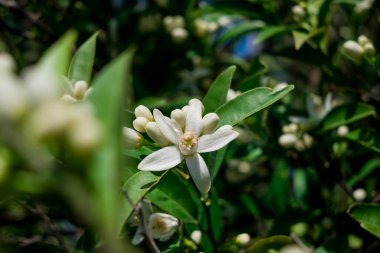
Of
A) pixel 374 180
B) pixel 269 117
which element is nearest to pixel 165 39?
pixel 269 117

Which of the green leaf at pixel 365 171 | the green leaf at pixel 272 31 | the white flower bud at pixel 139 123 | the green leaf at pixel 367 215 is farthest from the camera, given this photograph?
the green leaf at pixel 365 171

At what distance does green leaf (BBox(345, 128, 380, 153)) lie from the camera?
6.54ft

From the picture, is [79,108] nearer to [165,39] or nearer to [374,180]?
[374,180]

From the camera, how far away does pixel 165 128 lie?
139 cm

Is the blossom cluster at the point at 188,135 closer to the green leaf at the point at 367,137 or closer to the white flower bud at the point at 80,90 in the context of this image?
the white flower bud at the point at 80,90

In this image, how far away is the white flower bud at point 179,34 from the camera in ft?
8.82

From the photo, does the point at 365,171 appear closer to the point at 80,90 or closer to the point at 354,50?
the point at 354,50

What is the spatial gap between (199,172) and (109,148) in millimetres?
685

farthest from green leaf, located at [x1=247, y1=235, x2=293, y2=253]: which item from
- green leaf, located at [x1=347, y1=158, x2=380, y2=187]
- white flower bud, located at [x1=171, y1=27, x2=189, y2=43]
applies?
white flower bud, located at [x1=171, y1=27, x2=189, y2=43]

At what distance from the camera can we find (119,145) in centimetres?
74

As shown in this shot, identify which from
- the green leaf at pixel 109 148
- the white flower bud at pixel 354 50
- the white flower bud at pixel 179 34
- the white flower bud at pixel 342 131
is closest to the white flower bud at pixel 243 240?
the white flower bud at pixel 342 131

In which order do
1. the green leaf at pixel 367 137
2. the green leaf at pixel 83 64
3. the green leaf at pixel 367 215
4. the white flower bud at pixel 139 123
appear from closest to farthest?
1. the white flower bud at pixel 139 123
2. the green leaf at pixel 83 64
3. the green leaf at pixel 367 215
4. the green leaf at pixel 367 137

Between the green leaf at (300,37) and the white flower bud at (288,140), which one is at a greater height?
the green leaf at (300,37)

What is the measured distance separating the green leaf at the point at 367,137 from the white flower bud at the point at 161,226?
853mm
